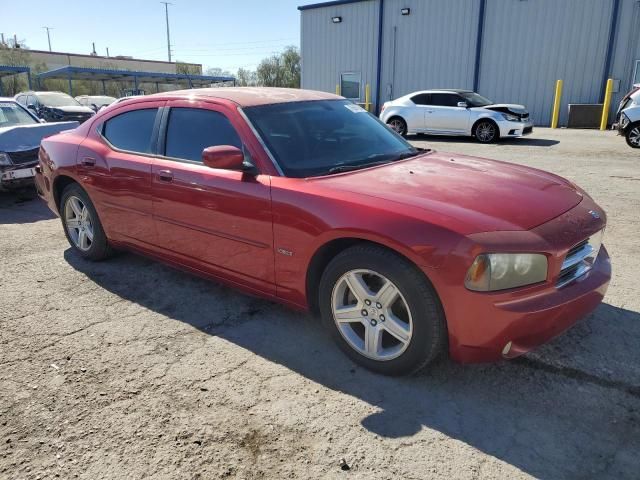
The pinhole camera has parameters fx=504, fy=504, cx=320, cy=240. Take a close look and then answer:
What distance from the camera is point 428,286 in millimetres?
2588

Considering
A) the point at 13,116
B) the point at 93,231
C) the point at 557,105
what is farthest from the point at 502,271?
the point at 557,105

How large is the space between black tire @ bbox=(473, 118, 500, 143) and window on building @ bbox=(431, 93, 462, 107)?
108 cm

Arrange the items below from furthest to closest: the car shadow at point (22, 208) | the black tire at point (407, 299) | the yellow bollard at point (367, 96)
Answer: the yellow bollard at point (367, 96), the car shadow at point (22, 208), the black tire at point (407, 299)

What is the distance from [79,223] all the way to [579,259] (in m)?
4.33

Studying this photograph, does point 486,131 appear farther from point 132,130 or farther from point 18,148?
point 132,130

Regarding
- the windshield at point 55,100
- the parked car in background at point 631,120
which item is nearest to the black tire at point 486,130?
Result: the parked car in background at point 631,120

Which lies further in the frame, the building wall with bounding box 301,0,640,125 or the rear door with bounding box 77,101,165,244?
the building wall with bounding box 301,0,640,125

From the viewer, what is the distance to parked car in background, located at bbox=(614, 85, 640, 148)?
1152 cm

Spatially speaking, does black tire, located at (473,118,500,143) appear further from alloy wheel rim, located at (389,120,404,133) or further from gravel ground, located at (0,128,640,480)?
gravel ground, located at (0,128,640,480)

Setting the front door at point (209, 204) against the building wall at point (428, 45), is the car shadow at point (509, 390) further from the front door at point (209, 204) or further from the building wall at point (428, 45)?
the building wall at point (428, 45)

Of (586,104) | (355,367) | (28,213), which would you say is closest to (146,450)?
(355,367)

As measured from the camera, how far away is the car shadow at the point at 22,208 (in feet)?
22.1

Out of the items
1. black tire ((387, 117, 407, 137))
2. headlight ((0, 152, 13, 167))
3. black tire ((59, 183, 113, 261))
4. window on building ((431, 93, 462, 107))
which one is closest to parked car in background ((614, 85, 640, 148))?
window on building ((431, 93, 462, 107))

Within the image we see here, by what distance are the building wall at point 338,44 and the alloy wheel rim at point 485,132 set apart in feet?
34.8
